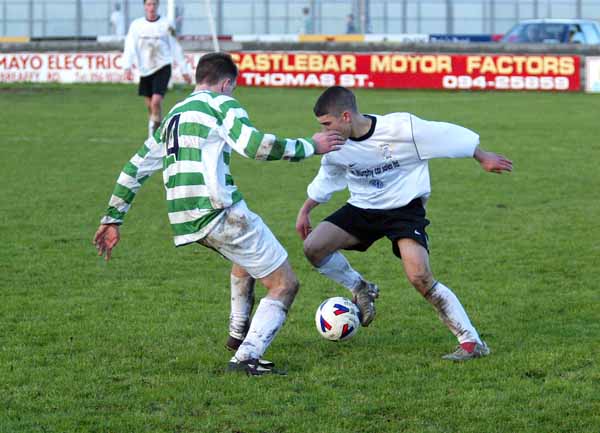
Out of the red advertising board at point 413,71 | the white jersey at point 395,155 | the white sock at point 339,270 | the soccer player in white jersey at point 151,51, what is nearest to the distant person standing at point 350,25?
the red advertising board at point 413,71

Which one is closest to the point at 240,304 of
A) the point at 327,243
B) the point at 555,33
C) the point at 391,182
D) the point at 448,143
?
the point at 327,243

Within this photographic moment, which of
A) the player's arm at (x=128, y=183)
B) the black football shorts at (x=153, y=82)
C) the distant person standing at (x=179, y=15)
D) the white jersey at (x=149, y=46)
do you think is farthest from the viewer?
the distant person standing at (x=179, y=15)

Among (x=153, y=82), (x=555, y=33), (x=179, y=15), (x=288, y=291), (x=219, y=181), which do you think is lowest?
(x=288, y=291)

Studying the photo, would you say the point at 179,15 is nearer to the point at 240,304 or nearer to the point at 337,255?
the point at 337,255

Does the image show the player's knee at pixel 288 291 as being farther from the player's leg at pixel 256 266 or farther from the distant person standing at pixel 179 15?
the distant person standing at pixel 179 15

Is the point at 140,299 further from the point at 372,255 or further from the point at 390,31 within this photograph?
the point at 390,31

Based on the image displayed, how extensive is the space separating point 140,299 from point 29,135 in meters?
11.5

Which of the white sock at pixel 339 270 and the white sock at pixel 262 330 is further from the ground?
the white sock at pixel 339 270

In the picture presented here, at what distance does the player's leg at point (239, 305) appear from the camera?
21.9 ft

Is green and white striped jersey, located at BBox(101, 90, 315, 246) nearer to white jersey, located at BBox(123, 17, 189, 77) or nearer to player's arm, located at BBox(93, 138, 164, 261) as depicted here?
player's arm, located at BBox(93, 138, 164, 261)

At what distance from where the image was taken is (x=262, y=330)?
20.3ft

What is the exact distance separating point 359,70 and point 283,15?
11139 millimetres

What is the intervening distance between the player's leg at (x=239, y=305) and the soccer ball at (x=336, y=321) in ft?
1.36

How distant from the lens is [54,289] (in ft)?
27.8
